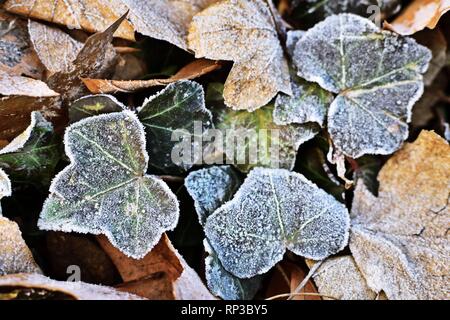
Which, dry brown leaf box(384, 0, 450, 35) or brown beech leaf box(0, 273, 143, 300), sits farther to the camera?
dry brown leaf box(384, 0, 450, 35)

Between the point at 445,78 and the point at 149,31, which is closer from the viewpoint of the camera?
the point at 149,31

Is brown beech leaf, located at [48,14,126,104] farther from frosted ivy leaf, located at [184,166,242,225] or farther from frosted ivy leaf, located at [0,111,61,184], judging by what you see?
frosted ivy leaf, located at [184,166,242,225]

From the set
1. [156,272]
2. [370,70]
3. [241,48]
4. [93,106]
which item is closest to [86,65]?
[93,106]

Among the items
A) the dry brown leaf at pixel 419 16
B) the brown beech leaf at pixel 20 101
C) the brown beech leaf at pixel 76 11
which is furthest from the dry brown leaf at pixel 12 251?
the dry brown leaf at pixel 419 16

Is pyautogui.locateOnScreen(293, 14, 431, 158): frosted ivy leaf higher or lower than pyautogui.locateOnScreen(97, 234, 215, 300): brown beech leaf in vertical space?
higher

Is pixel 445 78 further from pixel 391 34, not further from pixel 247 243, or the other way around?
pixel 247 243

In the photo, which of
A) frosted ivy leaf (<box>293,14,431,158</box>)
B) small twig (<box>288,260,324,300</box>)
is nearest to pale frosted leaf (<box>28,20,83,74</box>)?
frosted ivy leaf (<box>293,14,431,158</box>)

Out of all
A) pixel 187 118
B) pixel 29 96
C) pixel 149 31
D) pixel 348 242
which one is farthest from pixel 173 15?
pixel 348 242
